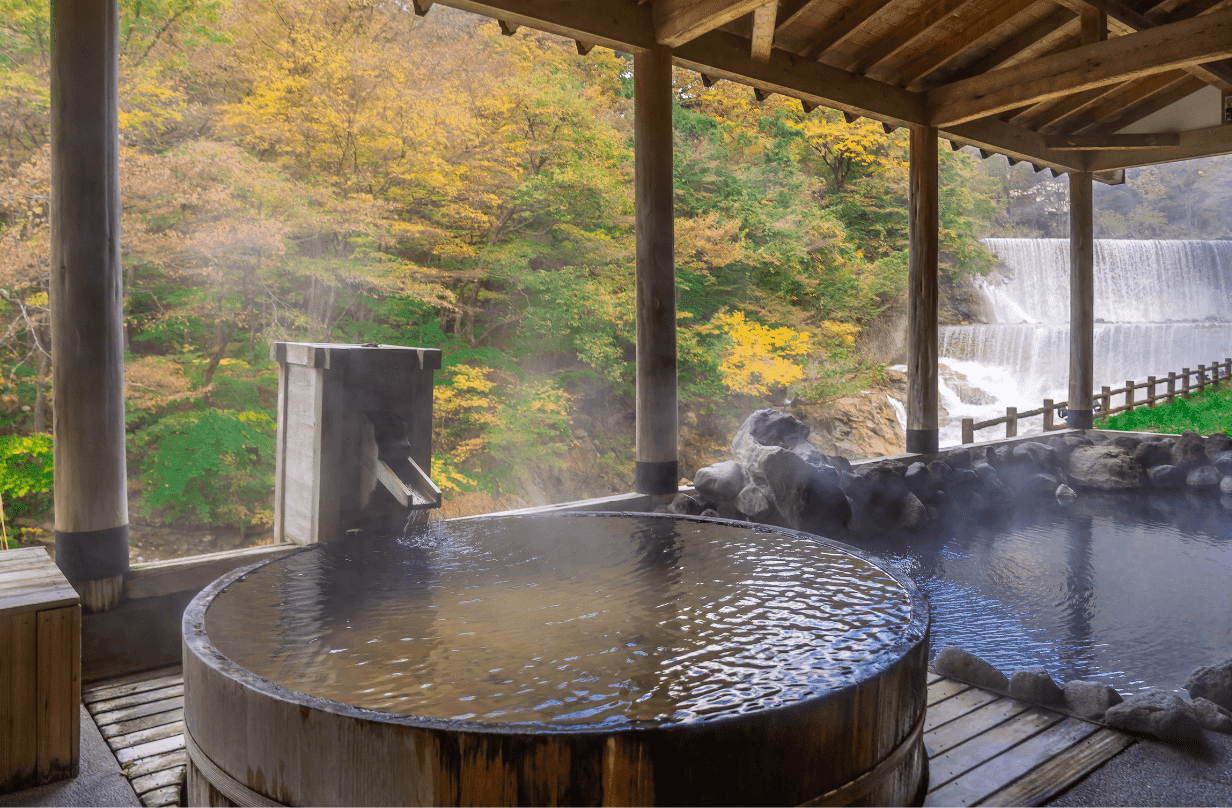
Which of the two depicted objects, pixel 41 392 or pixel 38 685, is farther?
pixel 41 392

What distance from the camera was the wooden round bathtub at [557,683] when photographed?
4.13 feet

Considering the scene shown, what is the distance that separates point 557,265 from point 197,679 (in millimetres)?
6902

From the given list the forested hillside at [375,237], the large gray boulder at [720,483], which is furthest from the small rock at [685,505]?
the forested hillside at [375,237]

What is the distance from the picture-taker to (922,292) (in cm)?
584

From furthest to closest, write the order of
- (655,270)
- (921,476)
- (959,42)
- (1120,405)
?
(1120,405), (921,476), (959,42), (655,270)

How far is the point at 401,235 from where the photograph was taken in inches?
267

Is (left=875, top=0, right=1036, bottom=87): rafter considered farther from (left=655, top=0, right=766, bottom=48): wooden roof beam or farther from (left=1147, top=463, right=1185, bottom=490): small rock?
(left=1147, top=463, right=1185, bottom=490): small rock

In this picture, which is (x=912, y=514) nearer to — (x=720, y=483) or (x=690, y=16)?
(x=720, y=483)

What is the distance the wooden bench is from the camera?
188 centimetres

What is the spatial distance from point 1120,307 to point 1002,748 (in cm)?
1978

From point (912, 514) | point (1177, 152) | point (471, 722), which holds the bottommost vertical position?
point (912, 514)

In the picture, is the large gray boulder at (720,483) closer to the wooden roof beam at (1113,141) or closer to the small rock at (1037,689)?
the small rock at (1037,689)

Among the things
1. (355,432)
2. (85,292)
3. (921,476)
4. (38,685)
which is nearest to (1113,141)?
(921,476)

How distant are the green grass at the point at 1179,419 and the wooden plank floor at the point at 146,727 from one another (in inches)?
396
